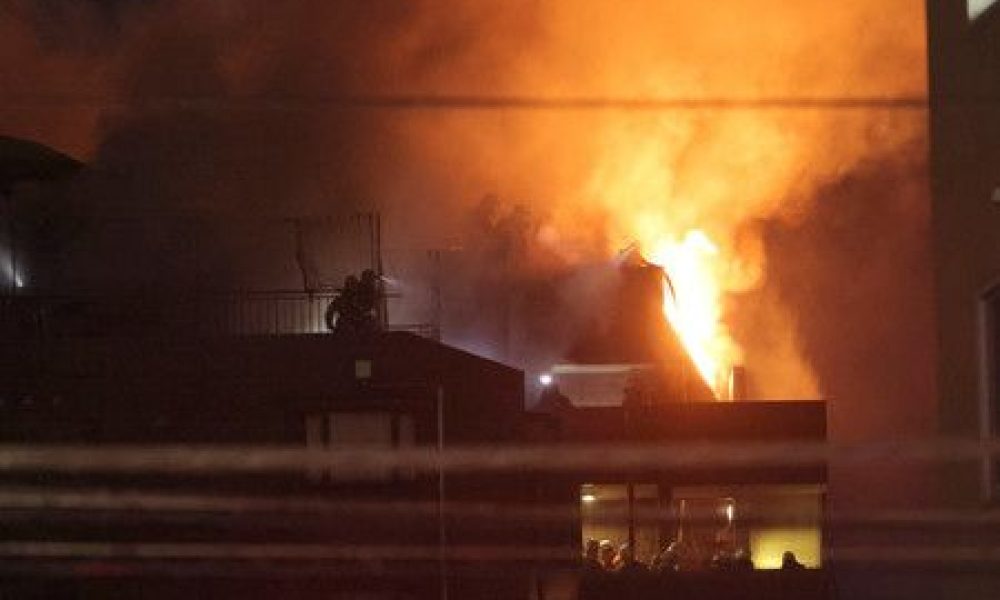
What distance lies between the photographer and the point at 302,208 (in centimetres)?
2406

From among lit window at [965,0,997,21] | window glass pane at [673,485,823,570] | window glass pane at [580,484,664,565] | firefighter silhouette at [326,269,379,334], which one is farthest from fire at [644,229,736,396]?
lit window at [965,0,997,21]

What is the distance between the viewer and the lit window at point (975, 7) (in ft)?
35.0

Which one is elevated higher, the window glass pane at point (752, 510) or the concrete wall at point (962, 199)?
the concrete wall at point (962, 199)

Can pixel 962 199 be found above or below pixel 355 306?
above

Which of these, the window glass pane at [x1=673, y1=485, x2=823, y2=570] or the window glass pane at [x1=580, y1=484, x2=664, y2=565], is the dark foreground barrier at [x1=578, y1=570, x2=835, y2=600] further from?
the window glass pane at [x1=580, y1=484, x2=664, y2=565]

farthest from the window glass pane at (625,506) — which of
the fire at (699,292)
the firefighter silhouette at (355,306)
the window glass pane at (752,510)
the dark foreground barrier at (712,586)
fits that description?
the fire at (699,292)

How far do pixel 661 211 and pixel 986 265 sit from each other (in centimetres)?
1558

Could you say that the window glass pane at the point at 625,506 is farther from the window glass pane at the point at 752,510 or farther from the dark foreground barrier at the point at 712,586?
the dark foreground barrier at the point at 712,586

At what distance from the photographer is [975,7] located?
10.8m

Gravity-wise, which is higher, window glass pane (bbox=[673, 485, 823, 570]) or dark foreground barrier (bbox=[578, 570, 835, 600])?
window glass pane (bbox=[673, 485, 823, 570])

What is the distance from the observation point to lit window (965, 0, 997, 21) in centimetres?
1068

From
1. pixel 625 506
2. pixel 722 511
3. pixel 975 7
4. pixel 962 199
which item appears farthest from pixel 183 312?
pixel 975 7

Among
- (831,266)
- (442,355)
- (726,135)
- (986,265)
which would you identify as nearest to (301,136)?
(726,135)

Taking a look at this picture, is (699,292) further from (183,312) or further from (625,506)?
(183,312)
